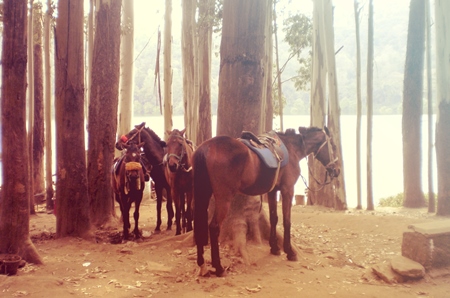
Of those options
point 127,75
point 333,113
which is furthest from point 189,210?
point 127,75

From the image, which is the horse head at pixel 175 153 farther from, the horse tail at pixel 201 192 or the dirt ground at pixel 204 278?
the horse tail at pixel 201 192

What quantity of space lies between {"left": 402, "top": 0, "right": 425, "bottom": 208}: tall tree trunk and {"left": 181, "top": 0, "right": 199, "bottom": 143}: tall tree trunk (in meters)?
7.41

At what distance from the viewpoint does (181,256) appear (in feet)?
22.0

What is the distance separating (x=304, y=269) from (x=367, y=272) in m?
0.89

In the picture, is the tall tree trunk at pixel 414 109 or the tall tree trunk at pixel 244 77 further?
the tall tree trunk at pixel 414 109

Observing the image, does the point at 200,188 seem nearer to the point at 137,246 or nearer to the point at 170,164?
the point at 170,164

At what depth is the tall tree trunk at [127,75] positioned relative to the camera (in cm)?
1551

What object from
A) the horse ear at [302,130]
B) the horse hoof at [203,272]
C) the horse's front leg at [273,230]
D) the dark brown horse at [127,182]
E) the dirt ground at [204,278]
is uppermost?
the horse ear at [302,130]

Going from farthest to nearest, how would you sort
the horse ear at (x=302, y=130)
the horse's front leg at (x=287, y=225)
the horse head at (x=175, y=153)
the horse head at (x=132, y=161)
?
the horse head at (x=132, y=161), the horse head at (x=175, y=153), the horse ear at (x=302, y=130), the horse's front leg at (x=287, y=225)

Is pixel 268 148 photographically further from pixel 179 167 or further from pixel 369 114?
pixel 369 114

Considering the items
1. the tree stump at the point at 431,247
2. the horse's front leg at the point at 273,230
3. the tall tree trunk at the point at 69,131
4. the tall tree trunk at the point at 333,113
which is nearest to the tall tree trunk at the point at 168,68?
the tall tree trunk at the point at 333,113

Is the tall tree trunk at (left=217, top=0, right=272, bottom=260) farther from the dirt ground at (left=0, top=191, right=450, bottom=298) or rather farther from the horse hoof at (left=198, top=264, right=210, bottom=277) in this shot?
the horse hoof at (left=198, top=264, right=210, bottom=277)

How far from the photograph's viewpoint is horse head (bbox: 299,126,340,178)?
24.4 ft

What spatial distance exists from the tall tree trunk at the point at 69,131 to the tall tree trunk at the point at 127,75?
6.77m
